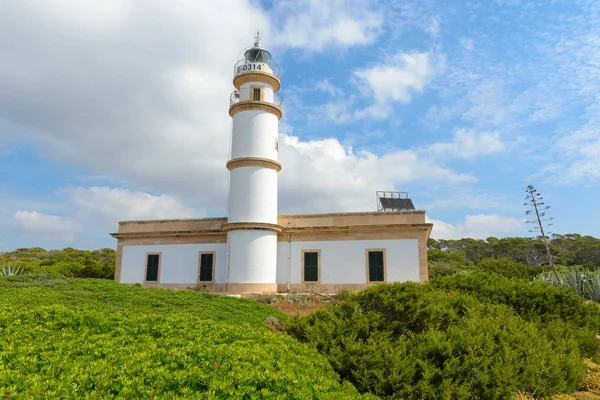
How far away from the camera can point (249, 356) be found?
4402 millimetres

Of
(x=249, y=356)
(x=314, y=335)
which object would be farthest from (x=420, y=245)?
(x=249, y=356)

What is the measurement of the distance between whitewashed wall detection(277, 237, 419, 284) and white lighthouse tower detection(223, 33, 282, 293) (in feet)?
3.19

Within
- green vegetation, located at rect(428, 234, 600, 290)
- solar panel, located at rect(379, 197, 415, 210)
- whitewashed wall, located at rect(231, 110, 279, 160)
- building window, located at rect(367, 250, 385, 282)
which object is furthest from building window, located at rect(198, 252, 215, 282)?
green vegetation, located at rect(428, 234, 600, 290)

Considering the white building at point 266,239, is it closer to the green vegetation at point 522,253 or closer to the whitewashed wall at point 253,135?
the whitewashed wall at point 253,135

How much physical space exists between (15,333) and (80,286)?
6.40 metres

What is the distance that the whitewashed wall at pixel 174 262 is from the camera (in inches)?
819

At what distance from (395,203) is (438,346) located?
17812 millimetres

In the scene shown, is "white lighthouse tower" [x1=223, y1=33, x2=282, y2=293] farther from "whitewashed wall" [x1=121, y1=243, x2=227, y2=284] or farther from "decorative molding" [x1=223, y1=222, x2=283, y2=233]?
"whitewashed wall" [x1=121, y1=243, x2=227, y2=284]

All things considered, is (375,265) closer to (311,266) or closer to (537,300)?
(311,266)

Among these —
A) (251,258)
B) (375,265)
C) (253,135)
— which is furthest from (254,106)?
(375,265)

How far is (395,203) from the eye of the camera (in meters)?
22.6

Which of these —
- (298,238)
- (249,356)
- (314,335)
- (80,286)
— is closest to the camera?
(249,356)

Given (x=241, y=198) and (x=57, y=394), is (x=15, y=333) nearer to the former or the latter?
(x=57, y=394)

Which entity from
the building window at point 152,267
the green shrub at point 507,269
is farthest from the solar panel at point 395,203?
the building window at point 152,267
